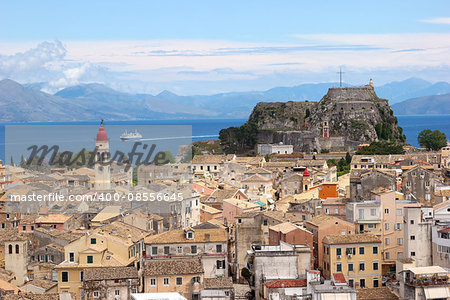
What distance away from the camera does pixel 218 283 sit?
31.0m

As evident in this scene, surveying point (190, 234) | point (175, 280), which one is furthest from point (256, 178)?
point (175, 280)

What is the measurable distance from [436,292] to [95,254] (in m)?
13.4

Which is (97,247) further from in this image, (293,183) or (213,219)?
(293,183)

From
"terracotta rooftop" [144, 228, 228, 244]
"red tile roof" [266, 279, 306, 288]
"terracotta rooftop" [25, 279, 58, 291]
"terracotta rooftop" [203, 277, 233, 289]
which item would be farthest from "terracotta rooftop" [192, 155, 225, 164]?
"red tile roof" [266, 279, 306, 288]

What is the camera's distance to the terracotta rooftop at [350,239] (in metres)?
32.7

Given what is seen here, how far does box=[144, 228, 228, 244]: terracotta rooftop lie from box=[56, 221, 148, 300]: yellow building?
0.84 meters

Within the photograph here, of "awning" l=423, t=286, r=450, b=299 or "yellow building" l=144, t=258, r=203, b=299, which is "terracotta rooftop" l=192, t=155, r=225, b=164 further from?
"awning" l=423, t=286, r=450, b=299

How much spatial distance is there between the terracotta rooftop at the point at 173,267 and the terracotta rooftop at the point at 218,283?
0.53 m

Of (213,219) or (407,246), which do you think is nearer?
(407,246)

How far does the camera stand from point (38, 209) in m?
46.5

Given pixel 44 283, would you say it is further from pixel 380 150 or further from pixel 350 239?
pixel 380 150

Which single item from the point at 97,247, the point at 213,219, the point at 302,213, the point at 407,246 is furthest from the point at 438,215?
the point at 97,247

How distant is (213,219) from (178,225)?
2071 millimetres

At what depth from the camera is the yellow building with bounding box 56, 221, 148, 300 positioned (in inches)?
1243
